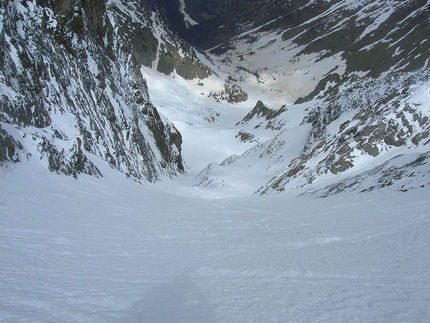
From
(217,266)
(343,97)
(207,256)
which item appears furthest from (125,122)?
(343,97)

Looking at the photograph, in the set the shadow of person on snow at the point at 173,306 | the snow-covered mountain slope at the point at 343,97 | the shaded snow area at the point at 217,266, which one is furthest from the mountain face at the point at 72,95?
the snow-covered mountain slope at the point at 343,97

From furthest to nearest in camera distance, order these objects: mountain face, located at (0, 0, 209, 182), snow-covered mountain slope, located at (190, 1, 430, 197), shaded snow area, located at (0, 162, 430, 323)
Answer: snow-covered mountain slope, located at (190, 1, 430, 197) < mountain face, located at (0, 0, 209, 182) < shaded snow area, located at (0, 162, 430, 323)

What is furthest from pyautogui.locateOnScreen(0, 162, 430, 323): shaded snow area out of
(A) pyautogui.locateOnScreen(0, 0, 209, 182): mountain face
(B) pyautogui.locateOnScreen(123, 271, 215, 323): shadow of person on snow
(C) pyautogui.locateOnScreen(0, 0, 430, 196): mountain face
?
(A) pyautogui.locateOnScreen(0, 0, 209, 182): mountain face

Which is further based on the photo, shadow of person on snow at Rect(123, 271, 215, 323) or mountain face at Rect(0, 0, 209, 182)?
mountain face at Rect(0, 0, 209, 182)

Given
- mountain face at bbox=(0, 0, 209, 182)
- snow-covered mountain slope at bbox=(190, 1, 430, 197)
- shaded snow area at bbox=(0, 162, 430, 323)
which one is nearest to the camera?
shaded snow area at bbox=(0, 162, 430, 323)

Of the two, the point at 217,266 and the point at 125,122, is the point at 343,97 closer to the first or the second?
the point at 125,122

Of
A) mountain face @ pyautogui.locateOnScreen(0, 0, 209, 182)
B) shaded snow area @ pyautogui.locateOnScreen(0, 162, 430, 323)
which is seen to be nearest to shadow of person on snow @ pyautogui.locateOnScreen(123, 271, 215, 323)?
shaded snow area @ pyautogui.locateOnScreen(0, 162, 430, 323)

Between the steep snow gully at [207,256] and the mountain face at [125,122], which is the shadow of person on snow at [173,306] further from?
the mountain face at [125,122]

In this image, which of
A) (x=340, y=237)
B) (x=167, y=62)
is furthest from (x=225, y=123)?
(x=340, y=237)

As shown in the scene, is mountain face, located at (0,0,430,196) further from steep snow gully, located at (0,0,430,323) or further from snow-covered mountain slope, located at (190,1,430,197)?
steep snow gully, located at (0,0,430,323)
